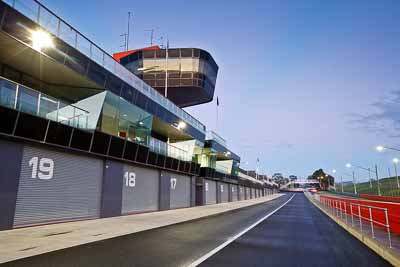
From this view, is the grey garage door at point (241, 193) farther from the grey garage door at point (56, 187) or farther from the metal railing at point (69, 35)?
the grey garage door at point (56, 187)

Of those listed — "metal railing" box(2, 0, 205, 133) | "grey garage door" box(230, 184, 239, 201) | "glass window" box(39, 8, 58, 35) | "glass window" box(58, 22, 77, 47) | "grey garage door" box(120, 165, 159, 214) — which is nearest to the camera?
"metal railing" box(2, 0, 205, 133)

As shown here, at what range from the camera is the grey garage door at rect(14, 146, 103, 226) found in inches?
555

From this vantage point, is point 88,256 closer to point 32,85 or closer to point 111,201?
point 111,201

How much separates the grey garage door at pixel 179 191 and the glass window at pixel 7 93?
761 inches

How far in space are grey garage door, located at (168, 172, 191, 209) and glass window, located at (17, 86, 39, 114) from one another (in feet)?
59.4

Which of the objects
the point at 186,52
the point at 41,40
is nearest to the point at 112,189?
the point at 41,40

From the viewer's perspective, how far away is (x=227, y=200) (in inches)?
2143

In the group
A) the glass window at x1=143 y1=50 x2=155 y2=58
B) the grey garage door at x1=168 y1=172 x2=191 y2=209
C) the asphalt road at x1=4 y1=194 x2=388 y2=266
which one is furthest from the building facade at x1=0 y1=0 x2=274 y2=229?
the glass window at x1=143 y1=50 x2=155 y2=58

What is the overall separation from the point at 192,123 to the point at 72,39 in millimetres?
22093

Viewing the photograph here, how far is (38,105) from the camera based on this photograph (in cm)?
1430

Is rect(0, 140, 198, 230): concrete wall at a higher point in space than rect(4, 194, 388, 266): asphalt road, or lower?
higher

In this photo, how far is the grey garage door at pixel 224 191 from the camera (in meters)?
50.0

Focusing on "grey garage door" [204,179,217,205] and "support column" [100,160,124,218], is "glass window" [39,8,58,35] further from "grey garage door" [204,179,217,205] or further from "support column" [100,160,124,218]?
"grey garage door" [204,179,217,205]

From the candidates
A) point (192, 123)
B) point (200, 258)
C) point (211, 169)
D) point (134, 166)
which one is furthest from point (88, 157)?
point (211, 169)
